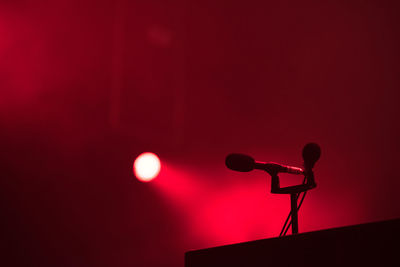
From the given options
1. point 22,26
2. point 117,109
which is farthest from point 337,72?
point 22,26

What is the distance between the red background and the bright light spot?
0.04m

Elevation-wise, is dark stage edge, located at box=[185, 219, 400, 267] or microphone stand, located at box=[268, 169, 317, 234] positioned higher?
microphone stand, located at box=[268, 169, 317, 234]

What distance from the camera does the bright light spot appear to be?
2.48 metres

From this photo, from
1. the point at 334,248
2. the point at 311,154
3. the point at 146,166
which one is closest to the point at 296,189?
the point at 311,154

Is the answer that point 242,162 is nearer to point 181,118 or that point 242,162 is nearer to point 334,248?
point 334,248

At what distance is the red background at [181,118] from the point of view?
227cm

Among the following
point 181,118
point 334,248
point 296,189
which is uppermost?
point 181,118

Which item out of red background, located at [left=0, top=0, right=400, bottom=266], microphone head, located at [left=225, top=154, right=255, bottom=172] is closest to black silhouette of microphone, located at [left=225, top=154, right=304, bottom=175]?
microphone head, located at [left=225, top=154, right=255, bottom=172]

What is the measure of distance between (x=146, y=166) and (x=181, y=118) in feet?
1.12

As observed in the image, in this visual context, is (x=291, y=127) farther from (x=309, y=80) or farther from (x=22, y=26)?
(x=22, y=26)

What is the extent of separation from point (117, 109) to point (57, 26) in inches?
24.7

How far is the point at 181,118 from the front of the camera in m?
2.56

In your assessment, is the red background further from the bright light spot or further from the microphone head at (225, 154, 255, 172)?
the microphone head at (225, 154, 255, 172)

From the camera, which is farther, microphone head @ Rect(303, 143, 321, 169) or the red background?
the red background
